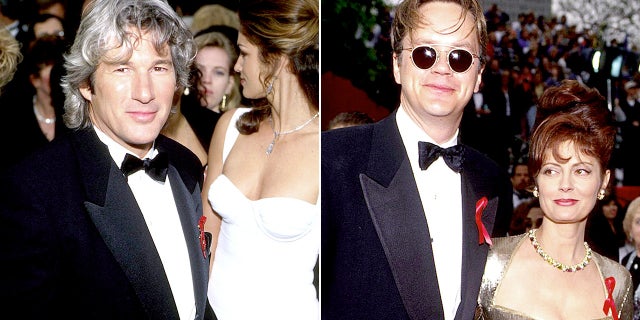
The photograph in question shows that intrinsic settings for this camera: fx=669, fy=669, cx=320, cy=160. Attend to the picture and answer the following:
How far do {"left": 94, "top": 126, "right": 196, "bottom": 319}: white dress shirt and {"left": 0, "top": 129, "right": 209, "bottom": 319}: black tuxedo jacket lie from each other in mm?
97

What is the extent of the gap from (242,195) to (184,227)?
229mm

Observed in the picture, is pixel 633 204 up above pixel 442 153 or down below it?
below

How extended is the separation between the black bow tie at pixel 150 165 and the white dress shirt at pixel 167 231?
36mm

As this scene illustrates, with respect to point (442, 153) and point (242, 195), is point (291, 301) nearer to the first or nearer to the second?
point (242, 195)

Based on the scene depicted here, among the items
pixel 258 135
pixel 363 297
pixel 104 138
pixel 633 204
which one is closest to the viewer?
pixel 104 138

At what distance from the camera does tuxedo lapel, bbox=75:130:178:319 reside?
6.50ft

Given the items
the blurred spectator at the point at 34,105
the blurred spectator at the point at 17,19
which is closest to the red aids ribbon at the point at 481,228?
the blurred spectator at the point at 34,105

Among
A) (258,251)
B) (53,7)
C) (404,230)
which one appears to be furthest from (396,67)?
(53,7)

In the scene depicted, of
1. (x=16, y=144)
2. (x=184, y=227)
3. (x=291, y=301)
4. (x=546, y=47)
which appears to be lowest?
(x=291, y=301)

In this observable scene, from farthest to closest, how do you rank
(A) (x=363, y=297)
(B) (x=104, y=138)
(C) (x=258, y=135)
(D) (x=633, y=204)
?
(D) (x=633, y=204)
(C) (x=258, y=135)
(A) (x=363, y=297)
(B) (x=104, y=138)

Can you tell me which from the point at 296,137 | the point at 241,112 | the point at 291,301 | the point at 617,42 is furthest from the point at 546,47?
the point at 291,301

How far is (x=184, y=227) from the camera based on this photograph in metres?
2.26

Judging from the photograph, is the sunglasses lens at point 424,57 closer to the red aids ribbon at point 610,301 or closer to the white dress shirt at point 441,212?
the white dress shirt at point 441,212

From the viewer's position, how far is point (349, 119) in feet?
8.23
